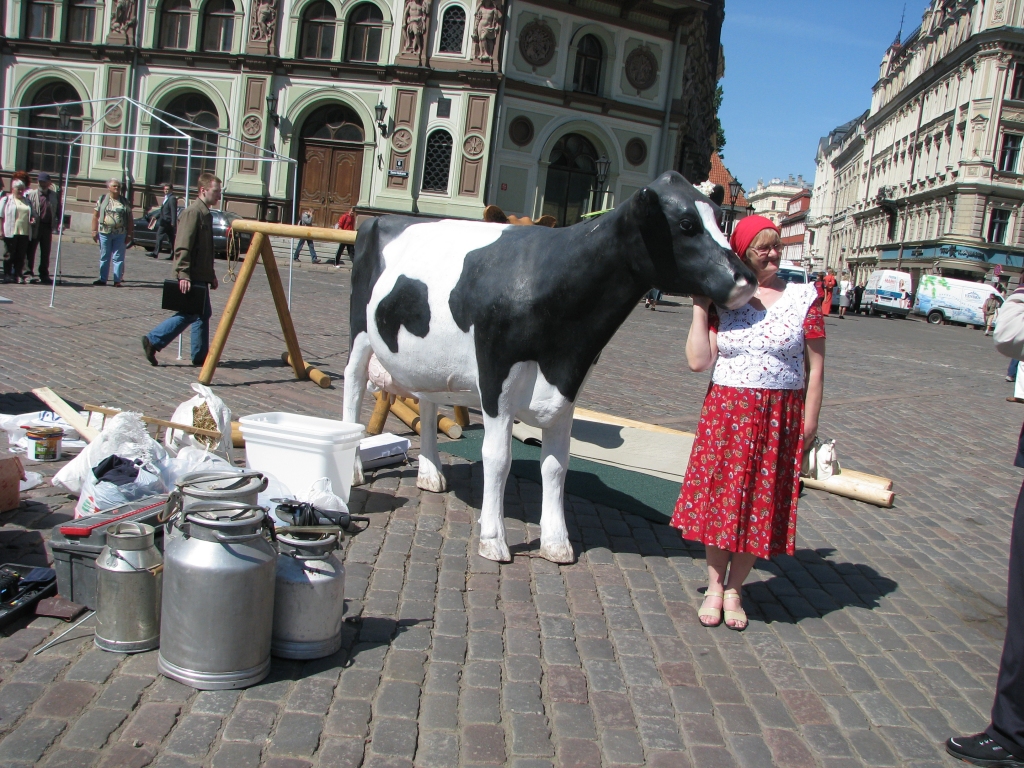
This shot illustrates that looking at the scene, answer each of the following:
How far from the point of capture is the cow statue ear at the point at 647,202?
3.89m

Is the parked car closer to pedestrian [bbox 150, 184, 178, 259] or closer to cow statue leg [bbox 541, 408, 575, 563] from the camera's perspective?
pedestrian [bbox 150, 184, 178, 259]

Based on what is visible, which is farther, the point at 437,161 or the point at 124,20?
the point at 124,20

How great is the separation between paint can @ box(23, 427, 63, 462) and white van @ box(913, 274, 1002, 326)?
40.6 meters

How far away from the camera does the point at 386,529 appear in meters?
4.91

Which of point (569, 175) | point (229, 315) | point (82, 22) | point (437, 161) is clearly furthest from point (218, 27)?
point (229, 315)

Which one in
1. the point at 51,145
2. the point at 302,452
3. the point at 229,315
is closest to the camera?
the point at 302,452

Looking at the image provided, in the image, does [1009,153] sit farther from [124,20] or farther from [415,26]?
[124,20]

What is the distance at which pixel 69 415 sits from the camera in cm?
571

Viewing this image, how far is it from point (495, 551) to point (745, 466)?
1410 millimetres

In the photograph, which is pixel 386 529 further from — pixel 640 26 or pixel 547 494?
pixel 640 26

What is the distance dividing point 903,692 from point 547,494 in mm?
Answer: 1903

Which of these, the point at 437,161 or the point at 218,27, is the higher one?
the point at 218,27

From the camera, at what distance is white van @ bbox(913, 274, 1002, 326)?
39.3m

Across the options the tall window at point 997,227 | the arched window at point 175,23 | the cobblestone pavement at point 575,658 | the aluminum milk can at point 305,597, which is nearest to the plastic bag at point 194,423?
the cobblestone pavement at point 575,658
